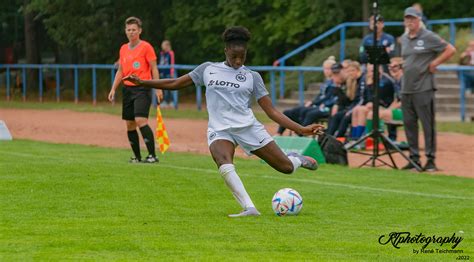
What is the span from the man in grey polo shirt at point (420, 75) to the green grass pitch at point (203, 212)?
95 centimetres

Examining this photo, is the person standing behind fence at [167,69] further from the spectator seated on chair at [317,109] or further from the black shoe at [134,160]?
the black shoe at [134,160]

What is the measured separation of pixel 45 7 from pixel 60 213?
1207 inches

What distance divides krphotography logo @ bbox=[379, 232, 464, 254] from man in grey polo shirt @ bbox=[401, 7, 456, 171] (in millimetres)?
7372

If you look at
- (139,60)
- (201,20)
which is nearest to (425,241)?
(139,60)

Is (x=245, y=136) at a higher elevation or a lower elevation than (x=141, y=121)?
higher

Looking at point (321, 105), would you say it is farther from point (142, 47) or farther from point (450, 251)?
point (450, 251)

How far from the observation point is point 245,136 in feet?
38.5

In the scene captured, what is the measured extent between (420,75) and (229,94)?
6479 mm

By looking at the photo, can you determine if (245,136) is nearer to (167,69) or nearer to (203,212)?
(203,212)

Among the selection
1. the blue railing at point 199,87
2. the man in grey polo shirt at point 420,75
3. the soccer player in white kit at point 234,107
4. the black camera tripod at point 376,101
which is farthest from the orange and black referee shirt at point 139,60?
the blue railing at point 199,87

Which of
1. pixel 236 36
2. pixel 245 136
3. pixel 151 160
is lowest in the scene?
pixel 151 160

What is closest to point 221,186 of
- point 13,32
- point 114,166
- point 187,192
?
point 187,192

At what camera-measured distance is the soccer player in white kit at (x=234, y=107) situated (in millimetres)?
11539

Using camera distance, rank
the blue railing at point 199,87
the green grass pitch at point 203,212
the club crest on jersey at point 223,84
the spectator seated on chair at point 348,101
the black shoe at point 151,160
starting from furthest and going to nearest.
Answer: the blue railing at point 199,87
the spectator seated on chair at point 348,101
the black shoe at point 151,160
the club crest on jersey at point 223,84
the green grass pitch at point 203,212
